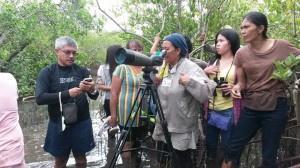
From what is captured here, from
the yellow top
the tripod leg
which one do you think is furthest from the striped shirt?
the yellow top

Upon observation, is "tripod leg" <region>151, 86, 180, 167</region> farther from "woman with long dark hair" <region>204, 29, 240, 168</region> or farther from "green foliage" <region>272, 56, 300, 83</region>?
"green foliage" <region>272, 56, 300, 83</region>

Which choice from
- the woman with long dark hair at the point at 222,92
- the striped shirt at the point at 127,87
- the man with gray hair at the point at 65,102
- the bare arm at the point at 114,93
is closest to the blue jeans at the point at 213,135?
the woman with long dark hair at the point at 222,92

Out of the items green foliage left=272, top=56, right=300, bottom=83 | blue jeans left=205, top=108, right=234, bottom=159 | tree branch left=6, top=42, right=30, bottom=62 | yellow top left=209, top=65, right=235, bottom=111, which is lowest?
blue jeans left=205, top=108, right=234, bottom=159

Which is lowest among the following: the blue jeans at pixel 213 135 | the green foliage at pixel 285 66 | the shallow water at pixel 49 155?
the shallow water at pixel 49 155

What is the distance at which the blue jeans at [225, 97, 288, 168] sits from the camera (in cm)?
245

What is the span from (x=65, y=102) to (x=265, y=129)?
1.78 meters

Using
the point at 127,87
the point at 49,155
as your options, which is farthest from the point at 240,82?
the point at 49,155

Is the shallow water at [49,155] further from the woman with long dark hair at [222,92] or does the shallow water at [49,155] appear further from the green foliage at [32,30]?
the green foliage at [32,30]

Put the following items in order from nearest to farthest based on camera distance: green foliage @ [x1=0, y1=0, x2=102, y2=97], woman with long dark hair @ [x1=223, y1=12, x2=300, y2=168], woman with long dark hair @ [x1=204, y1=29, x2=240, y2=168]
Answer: woman with long dark hair @ [x1=223, y1=12, x2=300, y2=168], woman with long dark hair @ [x1=204, y1=29, x2=240, y2=168], green foliage @ [x1=0, y1=0, x2=102, y2=97]

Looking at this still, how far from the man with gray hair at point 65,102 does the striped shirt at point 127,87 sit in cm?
30

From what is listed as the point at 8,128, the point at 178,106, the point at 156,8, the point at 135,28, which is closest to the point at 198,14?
the point at 156,8

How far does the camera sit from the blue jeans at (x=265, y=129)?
8.03ft

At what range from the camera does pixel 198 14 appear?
400 centimetres

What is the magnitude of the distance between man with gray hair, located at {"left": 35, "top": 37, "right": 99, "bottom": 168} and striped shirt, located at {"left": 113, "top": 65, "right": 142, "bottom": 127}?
0.30 meters
